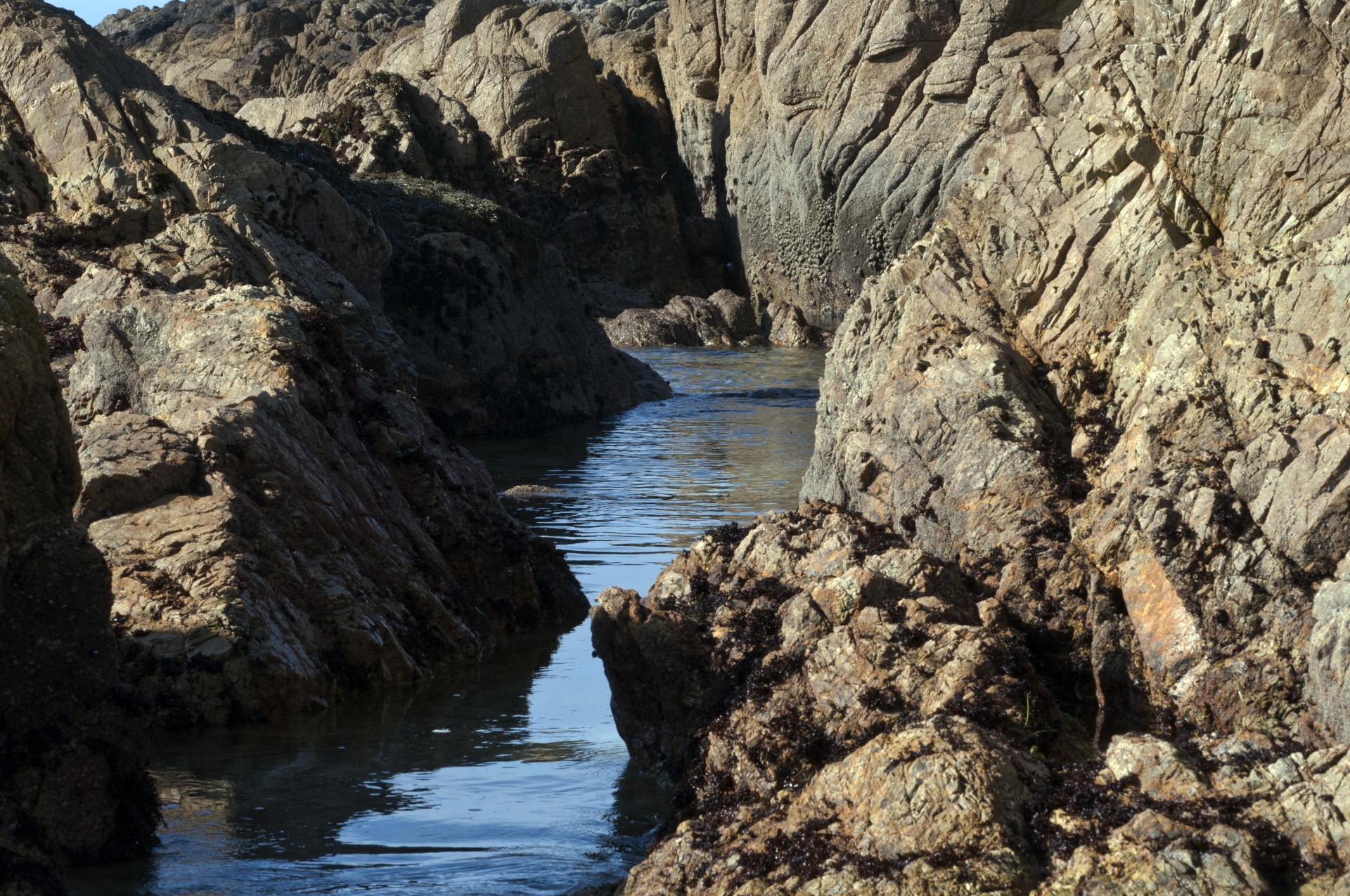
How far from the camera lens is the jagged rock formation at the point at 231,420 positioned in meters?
10.3

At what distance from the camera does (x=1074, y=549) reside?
968cm

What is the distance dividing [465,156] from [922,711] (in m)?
41.0

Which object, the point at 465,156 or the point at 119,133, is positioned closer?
the point at 119,133

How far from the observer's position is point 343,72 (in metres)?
58.5

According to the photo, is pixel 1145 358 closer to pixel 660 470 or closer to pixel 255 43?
pixel 660 470

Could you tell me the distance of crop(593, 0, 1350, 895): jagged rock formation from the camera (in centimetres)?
612

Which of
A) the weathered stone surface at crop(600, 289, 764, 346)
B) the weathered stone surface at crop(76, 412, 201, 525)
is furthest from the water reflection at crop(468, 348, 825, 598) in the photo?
the weathered stone surface at crop(600, 289, 764, 346)

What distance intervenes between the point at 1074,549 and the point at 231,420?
22.9 ft

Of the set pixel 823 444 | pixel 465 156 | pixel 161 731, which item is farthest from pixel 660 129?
pixel 161 731

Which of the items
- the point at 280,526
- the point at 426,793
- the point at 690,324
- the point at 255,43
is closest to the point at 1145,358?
the point at 426,793

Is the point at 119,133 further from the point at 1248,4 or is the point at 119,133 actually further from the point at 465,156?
the point at 465,156

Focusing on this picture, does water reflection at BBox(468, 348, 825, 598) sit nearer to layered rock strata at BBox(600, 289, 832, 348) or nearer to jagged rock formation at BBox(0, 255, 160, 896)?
jagged rock formation at BBox(0, 255, 160, 896)

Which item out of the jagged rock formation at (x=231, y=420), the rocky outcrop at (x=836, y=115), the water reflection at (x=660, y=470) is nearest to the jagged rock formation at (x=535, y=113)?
the rocky outcrop at (x=836, y=115)

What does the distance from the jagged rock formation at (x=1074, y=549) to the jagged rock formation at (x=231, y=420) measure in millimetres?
2911
